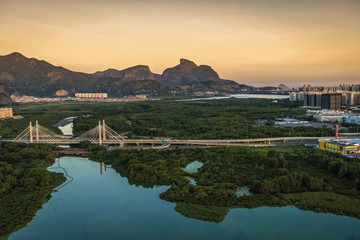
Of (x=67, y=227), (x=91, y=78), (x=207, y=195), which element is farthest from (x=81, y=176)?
(x=91, y=78)

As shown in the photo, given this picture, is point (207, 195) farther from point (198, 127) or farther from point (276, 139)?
point (198, 127)

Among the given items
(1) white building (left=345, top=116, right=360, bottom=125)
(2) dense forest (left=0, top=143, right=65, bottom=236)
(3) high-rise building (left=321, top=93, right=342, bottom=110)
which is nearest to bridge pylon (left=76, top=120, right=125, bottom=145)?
(2) dense forest (left=0, top=143, right=65, bottom=236)

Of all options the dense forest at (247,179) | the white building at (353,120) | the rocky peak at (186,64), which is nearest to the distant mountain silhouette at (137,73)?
the rocky peak at (186,64)

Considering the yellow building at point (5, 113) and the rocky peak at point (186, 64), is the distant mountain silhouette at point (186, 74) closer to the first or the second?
the rocky peak at point (186, 64)

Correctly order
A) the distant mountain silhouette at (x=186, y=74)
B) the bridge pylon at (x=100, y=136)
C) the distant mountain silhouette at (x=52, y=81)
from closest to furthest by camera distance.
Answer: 1. the bridge pylon at (x=100, y=136)
2. the distant mountain silhouette at (x=52, y=81)
3. the distant mountain silhouette at (x=186, y=74)

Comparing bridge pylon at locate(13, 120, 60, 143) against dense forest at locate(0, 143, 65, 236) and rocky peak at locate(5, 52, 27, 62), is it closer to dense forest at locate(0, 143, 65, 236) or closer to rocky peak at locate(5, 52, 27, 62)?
dense forest at locate(0, 143, 65, 236)
